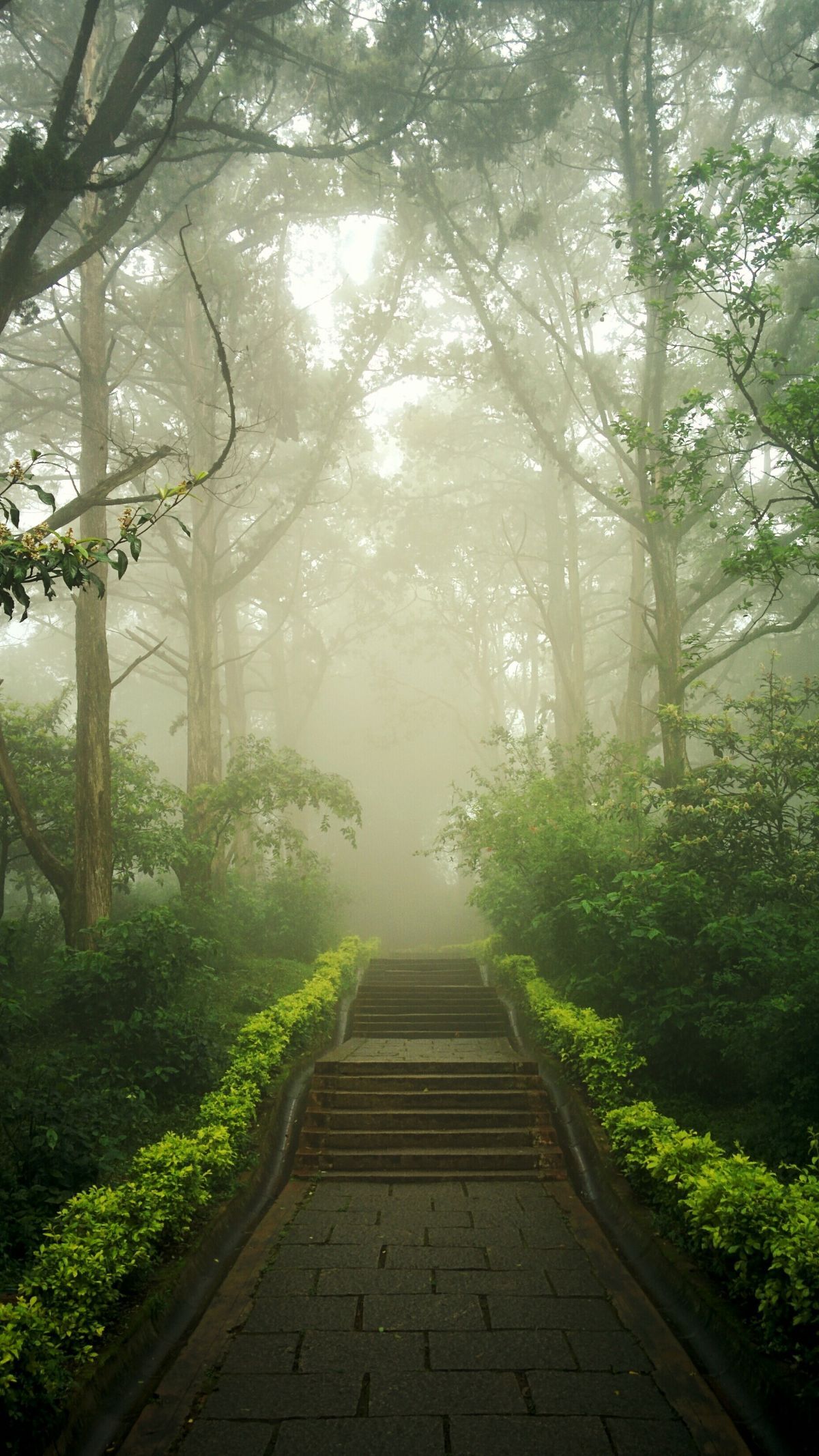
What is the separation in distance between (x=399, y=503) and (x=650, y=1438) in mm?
21948

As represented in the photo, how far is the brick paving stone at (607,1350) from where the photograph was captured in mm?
4246

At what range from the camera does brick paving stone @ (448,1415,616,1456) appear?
11.7ft

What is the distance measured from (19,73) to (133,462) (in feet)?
33.4

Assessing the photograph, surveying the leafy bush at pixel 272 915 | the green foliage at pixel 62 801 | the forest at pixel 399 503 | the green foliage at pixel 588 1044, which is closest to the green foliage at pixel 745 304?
the forest at pixel 399 503

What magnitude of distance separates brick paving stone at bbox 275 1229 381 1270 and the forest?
2.24ft

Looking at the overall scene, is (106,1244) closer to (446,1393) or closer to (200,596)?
(446,1393)

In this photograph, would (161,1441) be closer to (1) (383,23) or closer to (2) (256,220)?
(1) (383,23)

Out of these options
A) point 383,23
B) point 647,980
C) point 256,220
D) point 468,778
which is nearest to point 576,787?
point 647,980

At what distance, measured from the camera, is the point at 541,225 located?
16219 mm

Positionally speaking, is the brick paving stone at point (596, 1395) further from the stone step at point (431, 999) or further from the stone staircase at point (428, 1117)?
the stone step at point (431, 999)

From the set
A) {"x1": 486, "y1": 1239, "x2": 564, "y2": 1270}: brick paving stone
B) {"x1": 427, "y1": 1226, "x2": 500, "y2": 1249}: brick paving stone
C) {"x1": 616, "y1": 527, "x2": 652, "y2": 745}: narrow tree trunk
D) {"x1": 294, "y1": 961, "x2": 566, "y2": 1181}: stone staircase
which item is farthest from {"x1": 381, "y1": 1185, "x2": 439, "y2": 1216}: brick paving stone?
{"x1": 616, "y1": 527, "x2": 652, "y2": 745}: narrow tree trunk

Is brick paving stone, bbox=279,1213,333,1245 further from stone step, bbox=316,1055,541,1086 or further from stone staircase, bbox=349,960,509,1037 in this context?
stone staircase, bbox=349,960,509,1037

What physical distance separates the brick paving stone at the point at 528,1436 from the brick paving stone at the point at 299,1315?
106 centimetres

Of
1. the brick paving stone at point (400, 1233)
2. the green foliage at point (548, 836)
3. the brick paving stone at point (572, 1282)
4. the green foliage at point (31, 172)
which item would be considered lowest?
the brick paving stone at point (572, 1282)
